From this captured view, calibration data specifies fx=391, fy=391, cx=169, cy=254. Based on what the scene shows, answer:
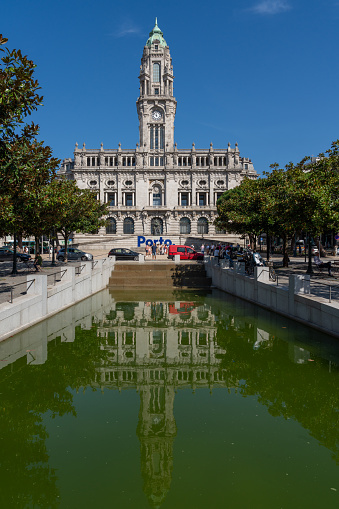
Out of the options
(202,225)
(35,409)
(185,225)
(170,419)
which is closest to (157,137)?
(185,225)

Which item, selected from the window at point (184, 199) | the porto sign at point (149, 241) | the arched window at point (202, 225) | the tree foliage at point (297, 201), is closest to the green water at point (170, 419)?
the tree foliage at point (297, 201)

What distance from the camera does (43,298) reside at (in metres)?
17.6

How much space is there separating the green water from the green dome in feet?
285

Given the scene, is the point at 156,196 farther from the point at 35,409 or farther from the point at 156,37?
the point at 35,409

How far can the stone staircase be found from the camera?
112ft

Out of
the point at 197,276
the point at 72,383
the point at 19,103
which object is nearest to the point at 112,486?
the point at 72,383

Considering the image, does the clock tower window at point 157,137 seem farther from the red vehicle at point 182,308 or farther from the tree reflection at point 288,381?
the tree reflection at point 288,381

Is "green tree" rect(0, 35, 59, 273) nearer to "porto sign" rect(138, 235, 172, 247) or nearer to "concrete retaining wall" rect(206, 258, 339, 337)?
"concrete retaining wall" rect(206, 258, 339, 337)

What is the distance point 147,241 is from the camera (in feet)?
246

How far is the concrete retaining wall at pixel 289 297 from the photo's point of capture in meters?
15.0

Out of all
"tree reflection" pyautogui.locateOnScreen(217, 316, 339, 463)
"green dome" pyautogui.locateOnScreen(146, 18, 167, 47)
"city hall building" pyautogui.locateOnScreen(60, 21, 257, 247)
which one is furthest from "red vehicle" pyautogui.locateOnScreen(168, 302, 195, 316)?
"green dome" pyautogui.locateOnScreen(146, 18, 167, 47)

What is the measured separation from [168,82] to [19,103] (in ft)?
256

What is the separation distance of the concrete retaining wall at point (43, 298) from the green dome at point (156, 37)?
2975 inches

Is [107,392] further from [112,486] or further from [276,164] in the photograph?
[276,164]
